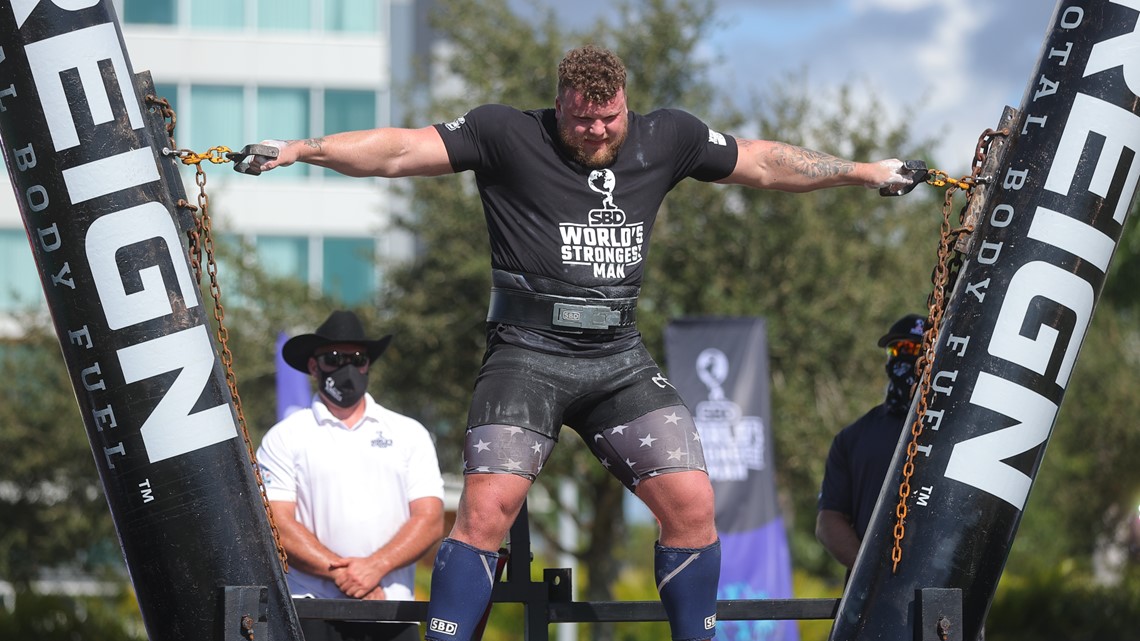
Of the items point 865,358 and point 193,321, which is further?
point 865,358

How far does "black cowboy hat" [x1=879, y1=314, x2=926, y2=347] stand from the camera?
5242mm

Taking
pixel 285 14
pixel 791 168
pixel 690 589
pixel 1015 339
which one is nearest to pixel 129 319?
pixel 690 589

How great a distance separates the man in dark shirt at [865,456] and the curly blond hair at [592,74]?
6.06ft

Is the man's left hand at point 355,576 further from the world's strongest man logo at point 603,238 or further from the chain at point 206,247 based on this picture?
the world's strongest man logo at point 603,238

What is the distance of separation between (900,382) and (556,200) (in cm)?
198

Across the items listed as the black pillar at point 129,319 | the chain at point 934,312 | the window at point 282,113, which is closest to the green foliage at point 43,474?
the window at point 282,113

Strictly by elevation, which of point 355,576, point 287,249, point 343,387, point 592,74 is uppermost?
point 592,74

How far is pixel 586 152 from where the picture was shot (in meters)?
4.15

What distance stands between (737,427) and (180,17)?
74.2 ft

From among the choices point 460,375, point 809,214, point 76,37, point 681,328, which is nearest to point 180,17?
point 460,375

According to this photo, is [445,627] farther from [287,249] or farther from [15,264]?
[15,264]

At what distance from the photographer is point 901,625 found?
3.99 m

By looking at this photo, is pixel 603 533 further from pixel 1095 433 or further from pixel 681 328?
pixel 1095 433

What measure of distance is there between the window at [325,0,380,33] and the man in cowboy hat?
26.1 meters
